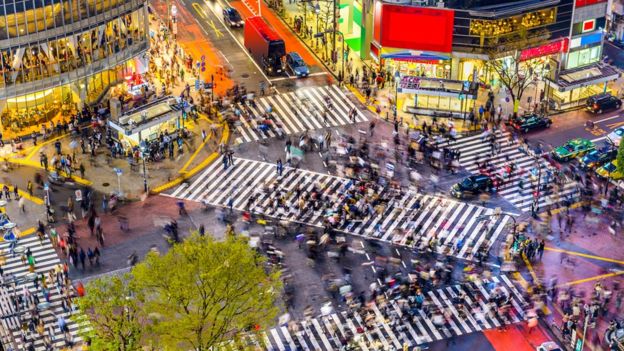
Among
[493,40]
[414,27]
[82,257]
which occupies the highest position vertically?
[414,27]

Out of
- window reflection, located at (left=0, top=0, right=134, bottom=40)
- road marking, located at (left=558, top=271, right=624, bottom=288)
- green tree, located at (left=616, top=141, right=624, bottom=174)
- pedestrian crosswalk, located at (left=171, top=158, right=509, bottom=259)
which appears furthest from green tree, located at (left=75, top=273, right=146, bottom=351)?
green tree, located at (left=616, top=141, right=624, bottom=174)

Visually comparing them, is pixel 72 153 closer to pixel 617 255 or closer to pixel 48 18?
pixel 48 18

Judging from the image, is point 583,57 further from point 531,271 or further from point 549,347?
point 549,347

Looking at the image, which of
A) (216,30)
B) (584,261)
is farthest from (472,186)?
(216,30)

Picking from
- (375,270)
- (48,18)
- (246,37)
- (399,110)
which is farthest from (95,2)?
(375,270)

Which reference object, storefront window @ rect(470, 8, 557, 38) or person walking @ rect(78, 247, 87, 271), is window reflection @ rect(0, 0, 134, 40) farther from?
storefront window @ rect(470, 8, 557, 38)

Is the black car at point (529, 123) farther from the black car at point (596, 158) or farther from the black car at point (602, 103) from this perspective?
the black car at point (596, 158)
